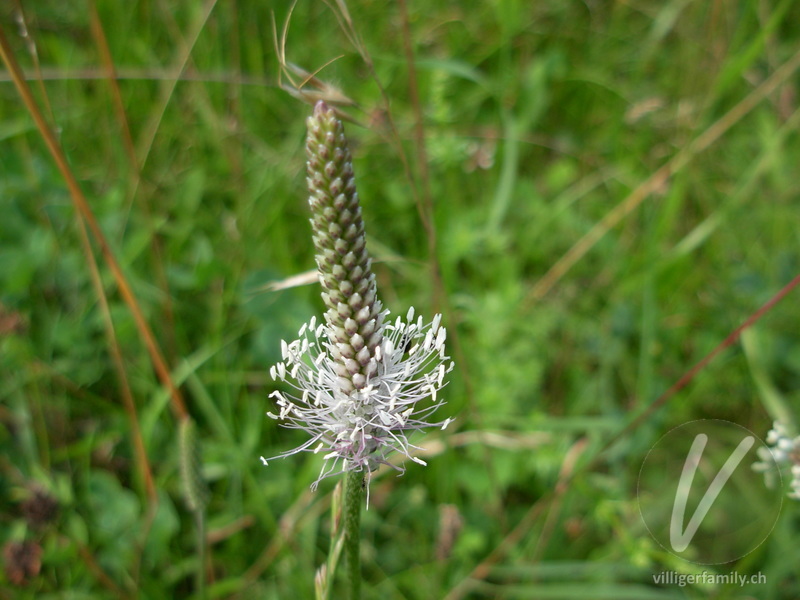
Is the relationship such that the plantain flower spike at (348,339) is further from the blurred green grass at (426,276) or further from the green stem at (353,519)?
the blurred green grass at (426,276)

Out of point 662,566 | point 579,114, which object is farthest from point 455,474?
point 579,114

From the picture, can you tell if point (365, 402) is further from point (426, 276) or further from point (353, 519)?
point (426, 276)

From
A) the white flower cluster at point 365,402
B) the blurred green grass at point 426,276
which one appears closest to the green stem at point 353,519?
the white flower cluster at point 365,402

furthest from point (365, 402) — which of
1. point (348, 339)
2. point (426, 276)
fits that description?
point (426, 276)

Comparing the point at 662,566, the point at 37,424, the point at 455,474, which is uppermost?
the point at 37,424

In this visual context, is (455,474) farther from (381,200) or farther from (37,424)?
(37,424)

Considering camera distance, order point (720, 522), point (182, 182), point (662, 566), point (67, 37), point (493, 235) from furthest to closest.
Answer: point (67, 37) → point (182, 182) → point (493, 235) → point (720, 522) → point (662, 566)
